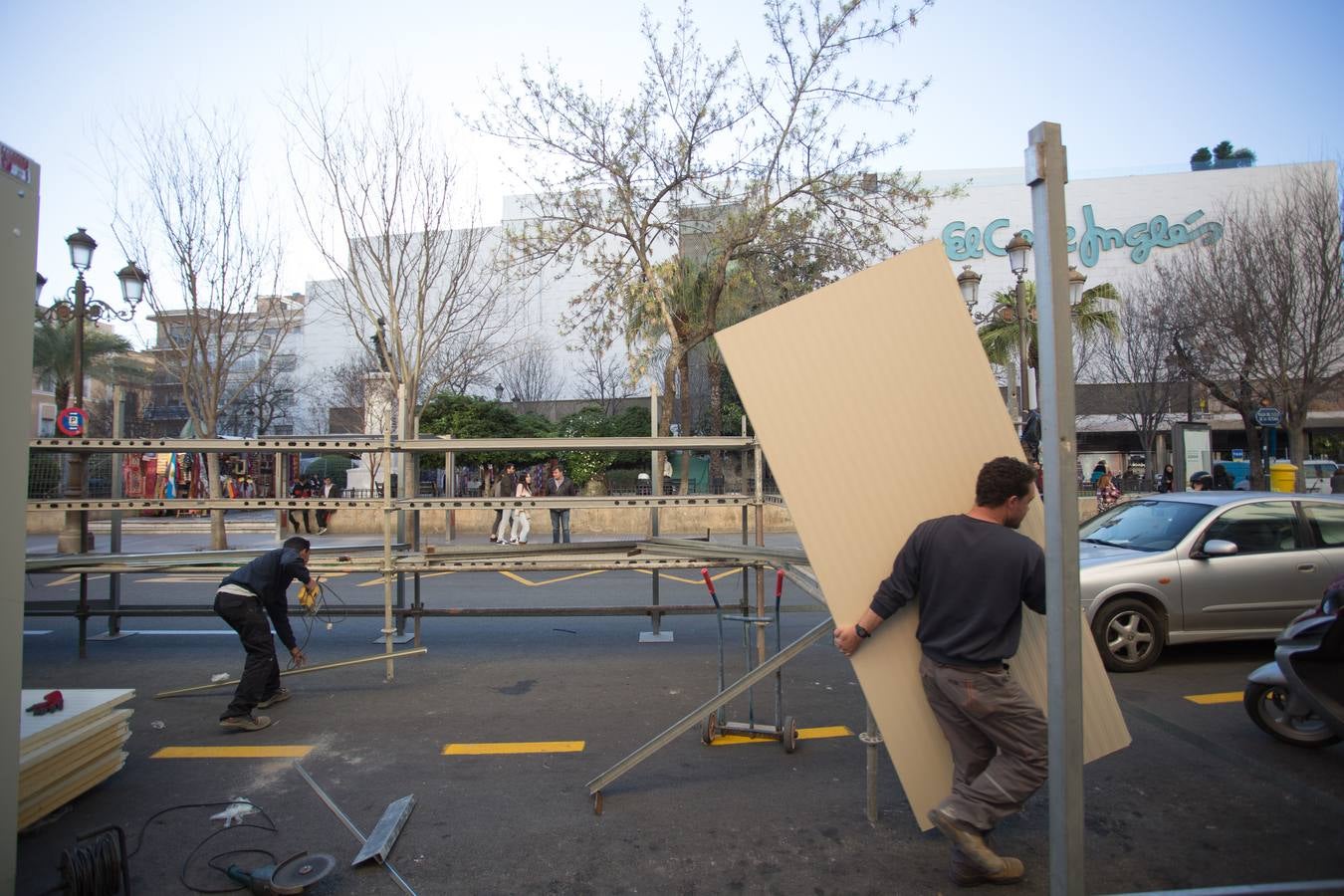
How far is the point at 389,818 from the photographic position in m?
3.77

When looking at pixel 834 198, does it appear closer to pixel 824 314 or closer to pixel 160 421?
pixel 824 314

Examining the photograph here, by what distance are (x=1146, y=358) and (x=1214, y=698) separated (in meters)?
23.0

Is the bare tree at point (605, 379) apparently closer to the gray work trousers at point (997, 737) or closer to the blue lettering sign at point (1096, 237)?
the blue lettering sign at point (1096, 237)

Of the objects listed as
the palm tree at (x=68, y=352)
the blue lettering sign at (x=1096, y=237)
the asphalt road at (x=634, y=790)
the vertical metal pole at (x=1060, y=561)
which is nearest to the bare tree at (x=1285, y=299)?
the asphalt road at (x=634, y=790)

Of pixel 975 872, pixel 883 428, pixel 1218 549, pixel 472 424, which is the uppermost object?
pixel 472 424

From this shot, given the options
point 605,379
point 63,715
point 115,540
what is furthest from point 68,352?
point 63,715

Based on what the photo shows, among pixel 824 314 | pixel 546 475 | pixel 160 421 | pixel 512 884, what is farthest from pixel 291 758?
pixel 160 421

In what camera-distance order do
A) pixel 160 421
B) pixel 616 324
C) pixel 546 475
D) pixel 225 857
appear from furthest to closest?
1. pixel 160 421
2. pixel 546 475
3. pixel 616 324
4. pixel 225 857

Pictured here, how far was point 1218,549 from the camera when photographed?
6223 mm

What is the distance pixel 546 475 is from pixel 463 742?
646 inches

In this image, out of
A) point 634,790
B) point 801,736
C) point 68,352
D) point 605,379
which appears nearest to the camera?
point 634,790

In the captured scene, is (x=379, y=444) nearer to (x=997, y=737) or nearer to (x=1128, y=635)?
(x=997, y=737)

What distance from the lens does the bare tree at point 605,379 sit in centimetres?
3256

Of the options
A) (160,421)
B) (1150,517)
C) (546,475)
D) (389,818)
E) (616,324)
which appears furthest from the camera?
(160,421)
